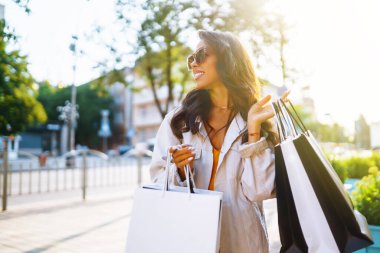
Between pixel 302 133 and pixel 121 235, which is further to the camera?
pixel 121 235

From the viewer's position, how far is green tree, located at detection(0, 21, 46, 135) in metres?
3.23

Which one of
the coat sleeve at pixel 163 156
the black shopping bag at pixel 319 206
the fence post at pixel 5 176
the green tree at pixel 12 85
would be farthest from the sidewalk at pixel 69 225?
the black shopping bag at pixel 319 206

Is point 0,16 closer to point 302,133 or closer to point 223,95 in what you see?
point 223,95

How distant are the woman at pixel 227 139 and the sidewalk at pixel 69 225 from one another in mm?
2497

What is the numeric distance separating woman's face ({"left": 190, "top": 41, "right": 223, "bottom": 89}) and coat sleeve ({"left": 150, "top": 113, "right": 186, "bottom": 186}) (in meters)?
0.26

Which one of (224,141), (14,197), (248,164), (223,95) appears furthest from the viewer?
(14,197)

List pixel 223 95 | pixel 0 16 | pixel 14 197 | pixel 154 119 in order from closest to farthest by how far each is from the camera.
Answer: pixel 223 95 < pixel 0 16 < pixel 14 197 < pixel 154 119

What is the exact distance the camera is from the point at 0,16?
2.95m

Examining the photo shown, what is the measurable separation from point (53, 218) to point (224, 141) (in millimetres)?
5128

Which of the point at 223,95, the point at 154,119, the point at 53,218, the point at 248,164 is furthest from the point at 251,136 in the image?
the point at 154,119

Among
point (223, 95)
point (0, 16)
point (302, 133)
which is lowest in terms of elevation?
point (302, 133)

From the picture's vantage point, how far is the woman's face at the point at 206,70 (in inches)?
76.6

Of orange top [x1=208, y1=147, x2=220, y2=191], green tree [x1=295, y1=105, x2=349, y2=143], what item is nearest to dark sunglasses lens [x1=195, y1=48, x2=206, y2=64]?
orange top [x1=208, y1=147, x2=220, y2=191]

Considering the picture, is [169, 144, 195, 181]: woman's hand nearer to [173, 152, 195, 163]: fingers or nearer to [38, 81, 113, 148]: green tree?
[173, 152, 195, 163]: fingers
